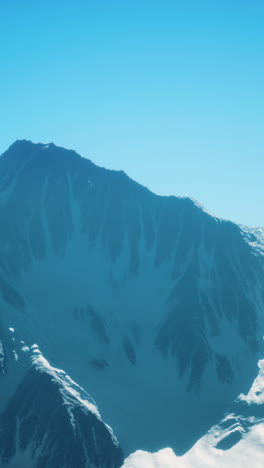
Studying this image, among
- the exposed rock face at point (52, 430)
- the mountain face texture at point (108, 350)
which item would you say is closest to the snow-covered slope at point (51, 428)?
the exposed rock face at point (52, 430)

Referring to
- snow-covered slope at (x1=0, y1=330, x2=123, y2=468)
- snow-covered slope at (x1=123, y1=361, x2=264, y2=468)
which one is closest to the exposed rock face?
snow-covered slope at (x1=0, y1=330, x2=123, y2=468)

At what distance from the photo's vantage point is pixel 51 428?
12888 cm

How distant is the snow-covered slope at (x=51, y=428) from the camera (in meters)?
125

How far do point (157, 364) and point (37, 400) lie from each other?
4789 centimetres

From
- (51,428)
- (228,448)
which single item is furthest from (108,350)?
(228,448)

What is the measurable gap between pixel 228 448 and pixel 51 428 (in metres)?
47.5

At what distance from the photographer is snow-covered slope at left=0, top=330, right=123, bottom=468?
409ft

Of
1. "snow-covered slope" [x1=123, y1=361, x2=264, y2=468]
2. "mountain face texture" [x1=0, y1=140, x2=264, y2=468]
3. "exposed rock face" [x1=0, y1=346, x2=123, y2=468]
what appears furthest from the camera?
"mountain face texture" [x1=0, y1=140, x2=264, y2=468]

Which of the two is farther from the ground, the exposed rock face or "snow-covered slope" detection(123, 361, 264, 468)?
the exposed rock face

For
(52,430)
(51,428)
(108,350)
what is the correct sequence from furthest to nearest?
(108,350), (51,428), (52,430)

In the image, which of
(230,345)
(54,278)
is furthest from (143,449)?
(54,278)

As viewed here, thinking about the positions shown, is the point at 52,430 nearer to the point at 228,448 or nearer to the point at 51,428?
the point at 51,428

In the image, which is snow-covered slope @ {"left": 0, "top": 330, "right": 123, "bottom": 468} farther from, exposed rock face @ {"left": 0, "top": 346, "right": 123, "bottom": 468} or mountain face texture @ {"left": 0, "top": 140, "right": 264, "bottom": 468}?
mountain face texture @ {"left": 0, "top": 140, "right": 264, "bottom": 468}

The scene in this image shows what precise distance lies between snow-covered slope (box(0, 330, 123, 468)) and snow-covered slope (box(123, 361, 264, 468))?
9.22 meters
